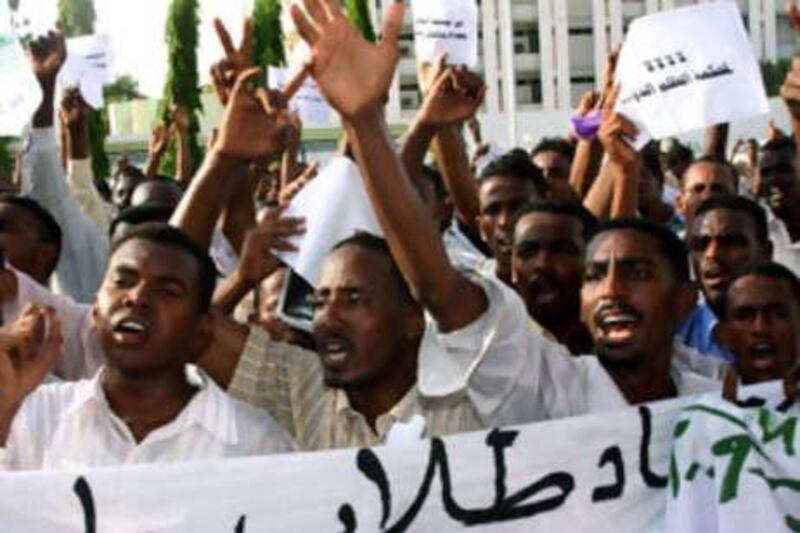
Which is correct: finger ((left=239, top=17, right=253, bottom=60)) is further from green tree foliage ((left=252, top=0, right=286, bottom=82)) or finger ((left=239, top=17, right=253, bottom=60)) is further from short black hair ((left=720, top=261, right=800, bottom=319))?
green tree foliage ((left=252, top=0, right=286, bottom=82))

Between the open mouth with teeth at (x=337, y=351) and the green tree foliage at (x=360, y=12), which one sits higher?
the green tree foliage at (x=360, y=12)

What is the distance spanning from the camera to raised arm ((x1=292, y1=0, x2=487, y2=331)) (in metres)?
2.87

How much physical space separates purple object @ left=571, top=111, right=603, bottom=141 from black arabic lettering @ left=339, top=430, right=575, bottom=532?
2556mm

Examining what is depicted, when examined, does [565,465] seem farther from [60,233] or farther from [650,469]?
[60,233]

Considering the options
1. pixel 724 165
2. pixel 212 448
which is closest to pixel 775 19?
pixel 724 165

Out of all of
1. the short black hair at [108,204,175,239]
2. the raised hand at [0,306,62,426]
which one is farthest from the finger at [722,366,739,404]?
the short black hair at [108,204,175,239]

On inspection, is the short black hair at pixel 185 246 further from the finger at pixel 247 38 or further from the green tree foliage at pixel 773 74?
the green tree foliage at pixel 773 74

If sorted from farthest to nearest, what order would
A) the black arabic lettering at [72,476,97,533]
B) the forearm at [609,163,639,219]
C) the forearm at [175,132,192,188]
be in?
1. the forearm at [175,132,192,188]
2. the forearm at [609,163,639,219]
3. the black arabic lettering at [72,476,97,533]

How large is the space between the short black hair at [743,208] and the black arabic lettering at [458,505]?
1.53 m

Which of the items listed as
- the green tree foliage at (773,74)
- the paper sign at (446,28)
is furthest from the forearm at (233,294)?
the green tree foliage at (773,74)

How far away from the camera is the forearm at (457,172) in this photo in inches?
210

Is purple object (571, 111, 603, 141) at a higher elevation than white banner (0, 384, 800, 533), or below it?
higher

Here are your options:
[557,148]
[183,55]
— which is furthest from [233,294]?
[183,55]

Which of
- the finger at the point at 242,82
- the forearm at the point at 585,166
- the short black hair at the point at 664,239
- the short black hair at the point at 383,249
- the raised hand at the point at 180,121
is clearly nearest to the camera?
the short black hair at the point at 383,249
